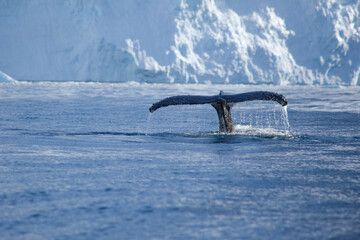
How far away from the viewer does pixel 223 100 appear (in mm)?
12344

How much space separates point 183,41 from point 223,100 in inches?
2931

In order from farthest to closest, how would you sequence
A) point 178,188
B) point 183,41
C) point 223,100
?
point 183,41
point 223,100
point 178,188

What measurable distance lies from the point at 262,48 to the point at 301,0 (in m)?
18.9

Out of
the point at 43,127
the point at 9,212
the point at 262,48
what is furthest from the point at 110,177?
the point at 262,48

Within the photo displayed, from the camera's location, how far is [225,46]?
91938 millimetres

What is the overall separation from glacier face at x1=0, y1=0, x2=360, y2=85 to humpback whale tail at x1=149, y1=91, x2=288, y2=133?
6820 cm

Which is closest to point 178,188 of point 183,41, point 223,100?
point 223,100

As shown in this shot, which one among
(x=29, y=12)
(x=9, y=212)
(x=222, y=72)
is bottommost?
(x=9, y=212)

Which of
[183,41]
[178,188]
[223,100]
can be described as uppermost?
[183,41]

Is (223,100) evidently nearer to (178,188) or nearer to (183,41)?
(178,188)

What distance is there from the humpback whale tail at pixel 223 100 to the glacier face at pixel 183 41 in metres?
68.2

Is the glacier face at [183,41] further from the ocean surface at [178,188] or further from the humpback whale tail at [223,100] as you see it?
the ocean surface at [178,188]

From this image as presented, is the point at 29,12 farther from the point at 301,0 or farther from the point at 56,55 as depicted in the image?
the point at 301,0

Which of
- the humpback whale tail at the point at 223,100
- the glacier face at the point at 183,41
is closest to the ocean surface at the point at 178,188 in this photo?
the humpback whale tail at the point at 223,100
